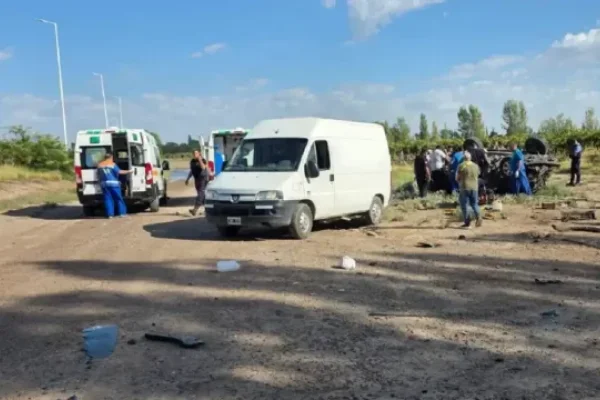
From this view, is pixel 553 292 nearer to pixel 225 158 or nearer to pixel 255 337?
pixel 255 337

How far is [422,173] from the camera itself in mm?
19219

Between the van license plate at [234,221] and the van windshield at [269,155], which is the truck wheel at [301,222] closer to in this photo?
the van windshield at [269,155]

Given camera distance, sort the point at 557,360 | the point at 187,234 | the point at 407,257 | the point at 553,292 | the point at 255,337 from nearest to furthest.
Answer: the point at 557,360 < the point at 255,337 < the point at 553,292 < the point at 407,257 < the point at 187,234

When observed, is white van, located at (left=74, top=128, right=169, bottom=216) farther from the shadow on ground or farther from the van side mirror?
the shadow on ground

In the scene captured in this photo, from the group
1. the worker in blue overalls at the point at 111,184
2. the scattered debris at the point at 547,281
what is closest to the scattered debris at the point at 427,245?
the scattered debris at the point at 547,281

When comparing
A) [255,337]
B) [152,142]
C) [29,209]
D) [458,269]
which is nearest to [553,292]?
[458,269]

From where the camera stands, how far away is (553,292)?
7.37m

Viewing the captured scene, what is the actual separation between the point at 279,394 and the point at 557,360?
7.33 ft

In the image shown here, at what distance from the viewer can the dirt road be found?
4.67 metres

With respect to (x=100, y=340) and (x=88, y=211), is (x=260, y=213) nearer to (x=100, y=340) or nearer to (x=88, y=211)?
(x=100, y=340)

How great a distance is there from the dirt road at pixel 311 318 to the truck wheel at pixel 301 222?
0.25 m

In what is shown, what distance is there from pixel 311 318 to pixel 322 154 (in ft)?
20.7

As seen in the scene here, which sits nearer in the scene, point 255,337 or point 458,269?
point 255,337

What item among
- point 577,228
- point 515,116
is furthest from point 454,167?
point 515,116
